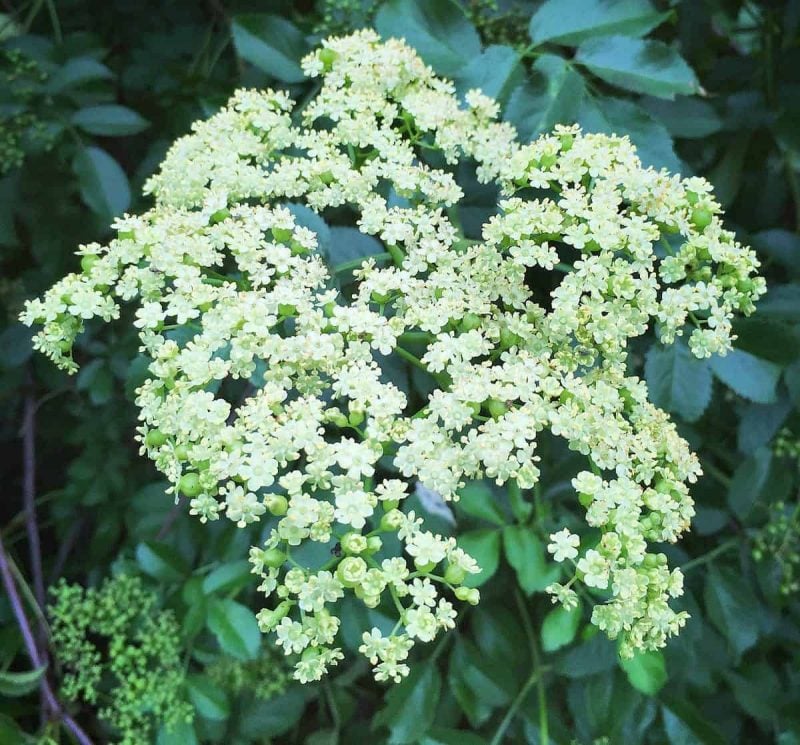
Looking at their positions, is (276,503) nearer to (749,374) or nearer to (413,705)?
(413,705)

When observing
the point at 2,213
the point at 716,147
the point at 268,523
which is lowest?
the point at 268,523

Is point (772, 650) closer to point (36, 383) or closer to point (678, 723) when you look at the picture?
point (678, 723)

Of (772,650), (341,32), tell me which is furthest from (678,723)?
(341,32)

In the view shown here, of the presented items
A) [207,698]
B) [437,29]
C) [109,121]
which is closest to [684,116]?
[437,29]

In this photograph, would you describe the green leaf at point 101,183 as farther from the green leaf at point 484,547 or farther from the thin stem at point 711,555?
the thin stem at point 711,555

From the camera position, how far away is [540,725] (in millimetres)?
1694

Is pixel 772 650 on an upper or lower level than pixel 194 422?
lower

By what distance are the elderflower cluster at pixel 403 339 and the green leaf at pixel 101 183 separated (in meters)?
0.52

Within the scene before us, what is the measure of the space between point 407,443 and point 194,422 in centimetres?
30

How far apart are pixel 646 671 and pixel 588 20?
3.87ft

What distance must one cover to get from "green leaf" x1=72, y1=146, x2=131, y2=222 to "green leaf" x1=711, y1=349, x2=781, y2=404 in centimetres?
128

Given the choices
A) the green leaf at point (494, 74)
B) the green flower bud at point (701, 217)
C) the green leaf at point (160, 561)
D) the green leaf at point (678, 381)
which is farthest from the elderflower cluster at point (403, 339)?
the green leaf at point (160, 561)

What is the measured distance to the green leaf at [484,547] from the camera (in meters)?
1.56

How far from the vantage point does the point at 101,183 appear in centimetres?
188
